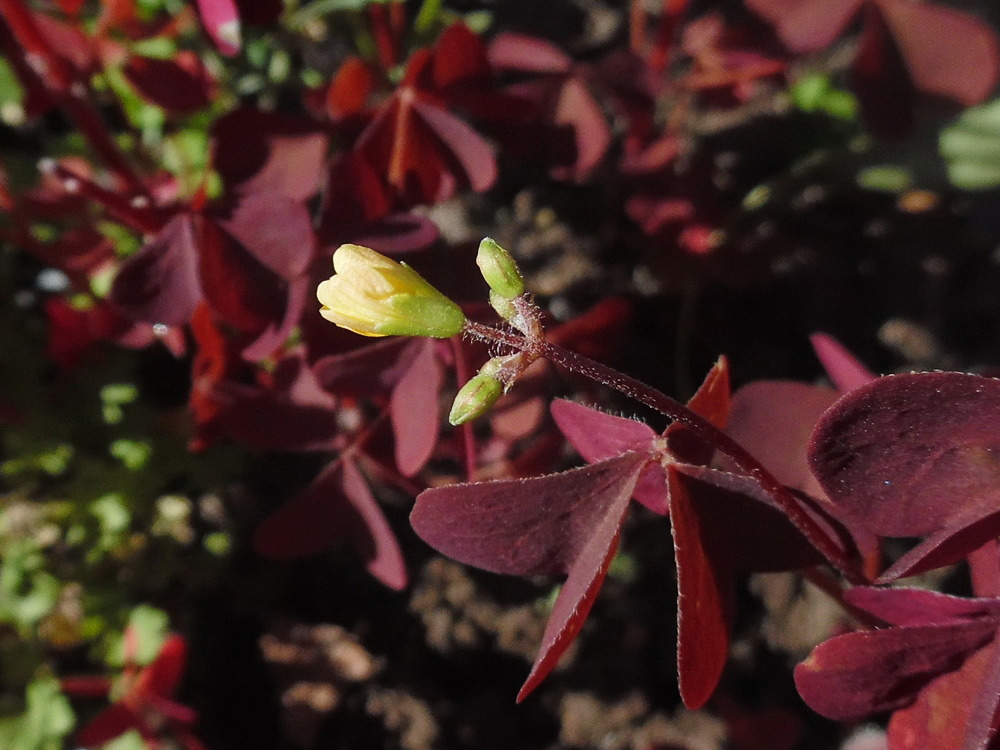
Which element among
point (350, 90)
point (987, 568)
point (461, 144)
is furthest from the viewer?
point (350, 90)

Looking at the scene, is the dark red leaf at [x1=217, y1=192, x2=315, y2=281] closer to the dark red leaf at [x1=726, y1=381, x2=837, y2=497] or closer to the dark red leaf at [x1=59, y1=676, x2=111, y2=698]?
the dark red leaf at [x1=726, y1=381, x2=837, y2=497]

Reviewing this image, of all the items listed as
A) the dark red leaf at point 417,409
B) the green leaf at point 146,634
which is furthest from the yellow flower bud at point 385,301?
the green leaf at point 146,634

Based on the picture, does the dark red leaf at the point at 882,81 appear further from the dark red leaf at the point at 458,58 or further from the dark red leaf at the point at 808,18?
the dark red leaf at the point at 458,58

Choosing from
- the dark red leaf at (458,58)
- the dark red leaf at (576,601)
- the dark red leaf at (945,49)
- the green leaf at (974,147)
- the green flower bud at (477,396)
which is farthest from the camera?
the green leaf at (974,147)

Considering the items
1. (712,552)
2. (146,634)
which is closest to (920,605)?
(712,552)

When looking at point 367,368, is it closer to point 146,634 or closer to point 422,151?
point 422,151

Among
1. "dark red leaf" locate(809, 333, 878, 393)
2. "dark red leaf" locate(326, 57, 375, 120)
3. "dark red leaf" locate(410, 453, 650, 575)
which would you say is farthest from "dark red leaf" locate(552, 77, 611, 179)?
"dark red leaf" locate(410, 453, 650, 575)

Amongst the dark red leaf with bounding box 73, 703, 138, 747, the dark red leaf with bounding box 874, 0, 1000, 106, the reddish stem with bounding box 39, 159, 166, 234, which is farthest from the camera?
the dark red leaf with bounding box 874, 0, 1000, 106
